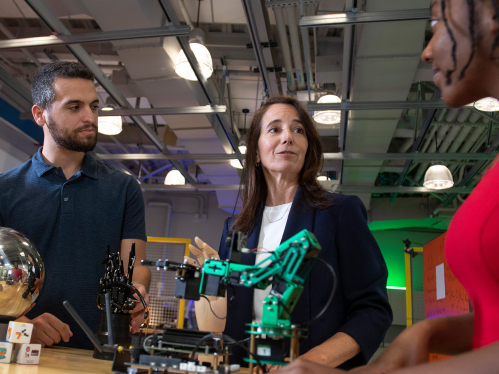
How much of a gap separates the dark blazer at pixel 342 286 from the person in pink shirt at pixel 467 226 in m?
0.33

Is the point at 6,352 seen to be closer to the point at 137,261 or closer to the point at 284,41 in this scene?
the point at 137,261

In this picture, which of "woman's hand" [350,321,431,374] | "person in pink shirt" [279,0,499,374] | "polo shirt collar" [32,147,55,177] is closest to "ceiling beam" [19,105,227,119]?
"polo shirt collar" [32,147,55,177]

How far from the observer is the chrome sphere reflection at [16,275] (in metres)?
1.13

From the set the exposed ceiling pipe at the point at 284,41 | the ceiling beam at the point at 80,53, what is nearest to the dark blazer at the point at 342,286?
the exposed ceiling pipe at the point at 284,41

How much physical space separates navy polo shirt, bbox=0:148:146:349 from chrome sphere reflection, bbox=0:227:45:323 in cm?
40

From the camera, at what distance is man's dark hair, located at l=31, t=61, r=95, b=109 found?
72.8 inches

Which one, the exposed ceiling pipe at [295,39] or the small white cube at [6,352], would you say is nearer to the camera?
the small white cube at [6,352]

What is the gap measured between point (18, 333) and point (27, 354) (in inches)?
2.8

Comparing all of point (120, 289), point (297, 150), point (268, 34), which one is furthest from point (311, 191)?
point (268, 34)

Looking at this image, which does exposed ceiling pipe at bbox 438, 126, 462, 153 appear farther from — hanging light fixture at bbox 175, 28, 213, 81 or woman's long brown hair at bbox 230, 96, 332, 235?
woman's long brown hair at bbox 230, 96, 332, 235

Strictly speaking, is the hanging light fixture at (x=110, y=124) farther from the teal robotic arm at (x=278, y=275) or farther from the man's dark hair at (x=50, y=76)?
the teal robotic arm at (x=278, y=275)

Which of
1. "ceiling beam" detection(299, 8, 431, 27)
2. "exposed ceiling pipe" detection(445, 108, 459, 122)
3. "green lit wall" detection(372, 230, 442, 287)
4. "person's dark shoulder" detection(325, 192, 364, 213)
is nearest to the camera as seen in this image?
"person's dark shoulder" detection(325, 192, 364, 213)

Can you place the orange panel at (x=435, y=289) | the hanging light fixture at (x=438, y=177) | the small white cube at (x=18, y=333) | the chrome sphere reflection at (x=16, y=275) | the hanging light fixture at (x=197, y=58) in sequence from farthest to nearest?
the hanging light fixture at (x=438, y=177)
the orange panel at (x=435, y=289)
the hanging light fixture at (x=197, y=58)
the chrome sphere reflection at (x=16, y=275)
the small white cube at (x=18, y=333)

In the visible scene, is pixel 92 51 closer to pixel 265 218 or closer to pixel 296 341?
pixel 265 218
